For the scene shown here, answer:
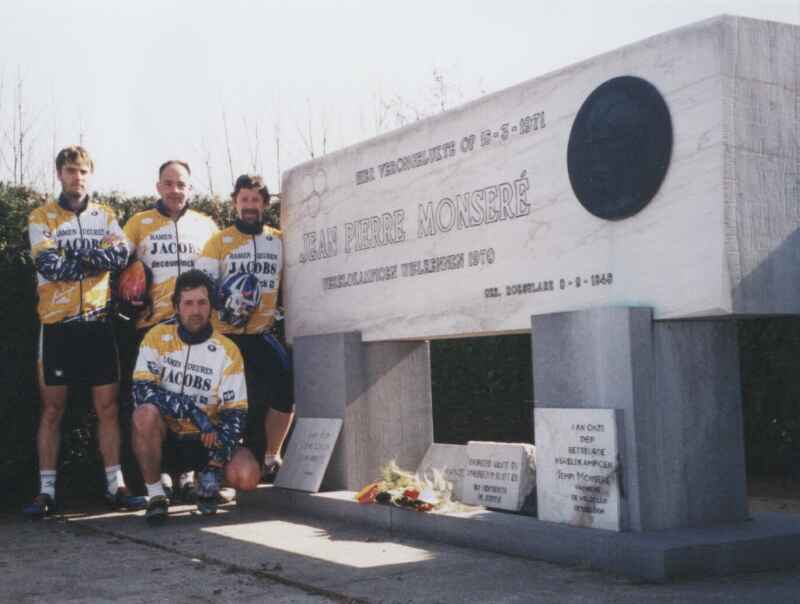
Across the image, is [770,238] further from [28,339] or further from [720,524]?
[28,339]

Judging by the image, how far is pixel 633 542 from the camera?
4.40 meters

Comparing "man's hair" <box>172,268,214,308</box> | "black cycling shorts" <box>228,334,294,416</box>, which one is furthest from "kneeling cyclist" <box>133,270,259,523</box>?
"black cycling shorts" <box>228,334,294,416</box>

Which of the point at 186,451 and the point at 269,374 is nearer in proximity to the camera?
the point at 186,451

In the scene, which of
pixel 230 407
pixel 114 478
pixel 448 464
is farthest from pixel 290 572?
pixel 114 478

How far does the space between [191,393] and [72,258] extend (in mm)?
1110

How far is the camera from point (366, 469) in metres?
6.70

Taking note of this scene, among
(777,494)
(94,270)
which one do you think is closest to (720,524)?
(777,494)

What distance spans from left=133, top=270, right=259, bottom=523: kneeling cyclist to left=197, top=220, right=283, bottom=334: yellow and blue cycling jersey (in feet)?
1.76

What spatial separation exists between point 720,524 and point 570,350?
39.3 inches

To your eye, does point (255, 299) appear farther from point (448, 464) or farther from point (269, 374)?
point (448, 464)

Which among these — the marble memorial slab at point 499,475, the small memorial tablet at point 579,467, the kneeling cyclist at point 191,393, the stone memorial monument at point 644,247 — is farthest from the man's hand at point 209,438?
the small memorial tablet at point 579,467

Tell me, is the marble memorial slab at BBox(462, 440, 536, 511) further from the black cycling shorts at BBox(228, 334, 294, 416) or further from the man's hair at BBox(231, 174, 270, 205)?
the man's hair at BBox(231, 174, 270, 205)

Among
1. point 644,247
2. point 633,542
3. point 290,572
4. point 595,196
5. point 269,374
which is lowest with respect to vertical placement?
point 290,572

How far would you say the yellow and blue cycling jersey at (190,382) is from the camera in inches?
254
